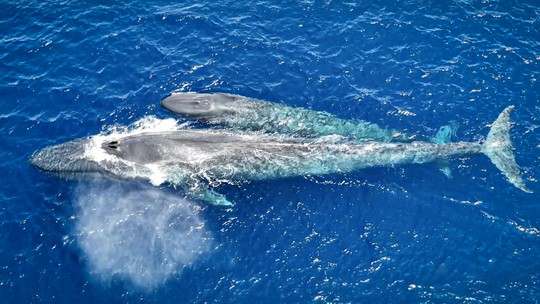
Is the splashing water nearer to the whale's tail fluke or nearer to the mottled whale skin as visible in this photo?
the mottled whale skin

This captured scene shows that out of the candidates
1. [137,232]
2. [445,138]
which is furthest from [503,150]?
[137,232]

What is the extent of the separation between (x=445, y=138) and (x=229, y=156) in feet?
51.2

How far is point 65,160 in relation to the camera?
102 feet

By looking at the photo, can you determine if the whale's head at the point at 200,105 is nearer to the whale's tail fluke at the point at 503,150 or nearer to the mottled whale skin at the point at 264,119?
the mottled whale skin at the point at 264,119

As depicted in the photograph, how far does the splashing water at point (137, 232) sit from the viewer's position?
27.5m

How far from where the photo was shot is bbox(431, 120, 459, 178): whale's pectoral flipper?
105 ft

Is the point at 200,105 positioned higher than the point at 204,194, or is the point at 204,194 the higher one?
the point at 200,105

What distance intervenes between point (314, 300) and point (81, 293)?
1352 centimetres

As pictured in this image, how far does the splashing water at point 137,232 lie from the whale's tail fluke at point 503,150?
2031cm

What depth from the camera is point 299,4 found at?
1684 inches

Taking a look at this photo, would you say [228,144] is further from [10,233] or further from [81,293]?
[10,233]

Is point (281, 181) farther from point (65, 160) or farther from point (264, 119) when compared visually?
point (65, 160)

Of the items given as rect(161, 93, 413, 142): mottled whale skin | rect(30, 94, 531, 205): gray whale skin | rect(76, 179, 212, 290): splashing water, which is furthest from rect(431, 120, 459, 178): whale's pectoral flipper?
rect(76, 179, 212, 290): splashing water

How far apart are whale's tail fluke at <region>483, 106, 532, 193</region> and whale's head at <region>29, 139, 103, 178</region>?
2687 cm
